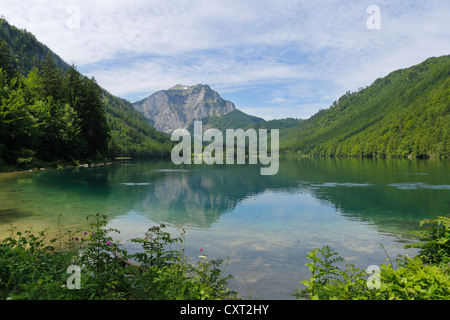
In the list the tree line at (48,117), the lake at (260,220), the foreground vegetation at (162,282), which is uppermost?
the tree line at (48,117)

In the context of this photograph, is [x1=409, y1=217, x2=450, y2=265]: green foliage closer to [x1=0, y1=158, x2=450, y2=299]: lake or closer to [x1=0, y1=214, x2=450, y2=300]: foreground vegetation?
[x1=0, y1=214, x2=450, y2=300]: foreground vegetation

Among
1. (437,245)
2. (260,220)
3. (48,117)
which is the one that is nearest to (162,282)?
(437,245)

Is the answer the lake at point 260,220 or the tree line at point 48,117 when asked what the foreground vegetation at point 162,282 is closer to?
the lake at point 260,220

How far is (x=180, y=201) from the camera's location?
105ft

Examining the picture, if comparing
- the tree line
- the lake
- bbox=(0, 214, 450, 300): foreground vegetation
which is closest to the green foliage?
bbox=(0, 214, 450, 300): foreground vegetation

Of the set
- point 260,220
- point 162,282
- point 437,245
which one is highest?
point 437,245

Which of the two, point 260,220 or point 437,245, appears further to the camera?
point 260,220

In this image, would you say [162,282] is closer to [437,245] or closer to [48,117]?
[437,245]

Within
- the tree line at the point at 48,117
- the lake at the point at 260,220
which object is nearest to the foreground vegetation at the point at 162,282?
the lake at the point at 260,220

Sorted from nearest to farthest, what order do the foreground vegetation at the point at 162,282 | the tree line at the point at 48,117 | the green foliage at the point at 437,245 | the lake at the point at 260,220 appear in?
1. the foreground vegetation at the point at 162,282
2. the green foliage at the point at 437,245
3. the lake at the point at 260,220
4. the tree line at the point at 48,117

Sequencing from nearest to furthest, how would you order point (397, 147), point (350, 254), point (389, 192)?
point (350, 254), point (389, 192), point (397, 147)
